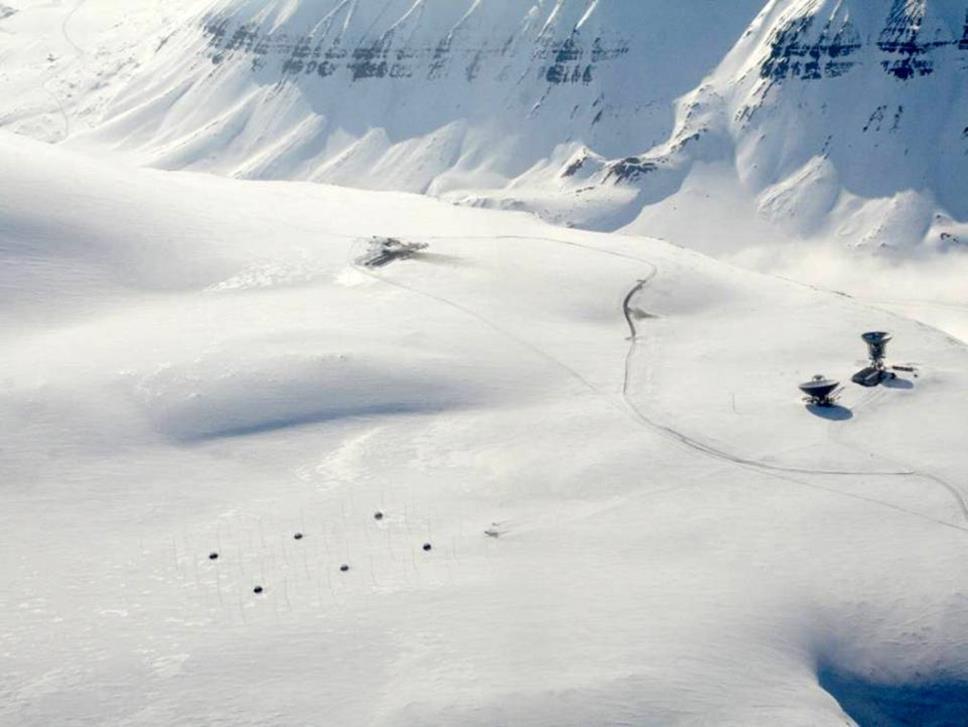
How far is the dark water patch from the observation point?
5569 cm

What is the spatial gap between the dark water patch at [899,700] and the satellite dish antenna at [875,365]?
27750 mm

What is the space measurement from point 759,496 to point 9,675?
36.9 m

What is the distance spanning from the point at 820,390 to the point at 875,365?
6554 millimetres

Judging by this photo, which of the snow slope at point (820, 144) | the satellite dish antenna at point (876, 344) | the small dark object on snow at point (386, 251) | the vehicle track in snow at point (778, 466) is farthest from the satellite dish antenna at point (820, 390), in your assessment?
the snow slope at point (820, 144)

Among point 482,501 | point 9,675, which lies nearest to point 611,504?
point 482,501

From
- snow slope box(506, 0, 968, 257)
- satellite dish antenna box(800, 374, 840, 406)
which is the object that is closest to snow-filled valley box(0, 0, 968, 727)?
satellite dish antenna box(800, 374, 840, 406)

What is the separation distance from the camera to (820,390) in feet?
255

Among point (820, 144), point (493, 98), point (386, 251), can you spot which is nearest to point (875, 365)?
point (386, 251)

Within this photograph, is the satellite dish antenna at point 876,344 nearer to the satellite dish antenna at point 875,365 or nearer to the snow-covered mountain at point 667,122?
the satellite dish antenna at point 875,365

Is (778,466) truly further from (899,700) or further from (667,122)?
(667,122)

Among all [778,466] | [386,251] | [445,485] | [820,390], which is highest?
[820,390]

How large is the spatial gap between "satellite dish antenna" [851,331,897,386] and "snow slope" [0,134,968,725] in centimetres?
128

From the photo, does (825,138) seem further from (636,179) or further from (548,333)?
(548,333)

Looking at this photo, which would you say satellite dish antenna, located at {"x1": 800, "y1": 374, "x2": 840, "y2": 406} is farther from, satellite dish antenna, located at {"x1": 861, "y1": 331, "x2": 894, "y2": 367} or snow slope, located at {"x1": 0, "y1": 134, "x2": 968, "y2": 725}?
satellite dish antenna, located at {"x1": 861, "y1": 331, "x2": 894, "y2": 367}
